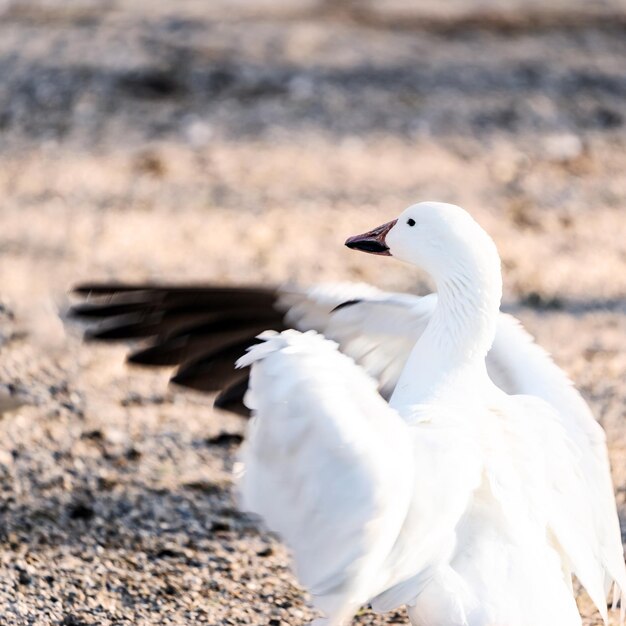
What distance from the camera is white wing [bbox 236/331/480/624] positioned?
Result: 289 cm

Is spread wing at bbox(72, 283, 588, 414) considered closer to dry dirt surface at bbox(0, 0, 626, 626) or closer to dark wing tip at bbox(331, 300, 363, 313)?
dark wing tip at bbox(331, 300, 363, 313)

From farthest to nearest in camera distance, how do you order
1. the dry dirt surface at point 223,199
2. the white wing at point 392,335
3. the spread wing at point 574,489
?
1. the dry dirt surface at point 223,199
2. the white wing at point 392,335
3. the spread wing at point 574,489

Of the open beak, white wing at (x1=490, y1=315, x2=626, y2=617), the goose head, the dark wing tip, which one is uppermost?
the goose head

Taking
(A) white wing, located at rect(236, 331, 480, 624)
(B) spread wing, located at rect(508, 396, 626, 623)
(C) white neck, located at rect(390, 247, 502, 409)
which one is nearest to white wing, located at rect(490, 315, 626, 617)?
(B) spread wing, located at rect(508, 396, 626, 623)

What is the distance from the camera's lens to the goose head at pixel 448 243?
349 centimetres

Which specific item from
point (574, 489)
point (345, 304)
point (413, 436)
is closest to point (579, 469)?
point (574, 489)

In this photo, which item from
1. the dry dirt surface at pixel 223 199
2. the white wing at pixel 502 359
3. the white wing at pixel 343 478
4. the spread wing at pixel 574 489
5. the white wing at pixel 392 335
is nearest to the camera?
the white wing at pixel 343 478

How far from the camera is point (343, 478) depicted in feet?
9.51

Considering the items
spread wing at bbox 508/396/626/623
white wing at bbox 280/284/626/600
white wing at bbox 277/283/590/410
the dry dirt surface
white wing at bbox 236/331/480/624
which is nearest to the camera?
white wing at bbox 236/331/480/624

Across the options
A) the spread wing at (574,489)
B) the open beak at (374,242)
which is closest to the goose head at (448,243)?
the open beak at (374,242)

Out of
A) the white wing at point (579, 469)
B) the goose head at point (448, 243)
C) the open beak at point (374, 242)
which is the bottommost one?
the white wing at point (579, 469)

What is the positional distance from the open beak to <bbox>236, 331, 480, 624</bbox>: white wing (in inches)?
29.0

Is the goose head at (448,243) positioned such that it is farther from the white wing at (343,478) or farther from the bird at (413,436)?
the white wing at (343,478)

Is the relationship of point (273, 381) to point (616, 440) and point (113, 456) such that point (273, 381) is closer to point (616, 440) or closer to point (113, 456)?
point (113, 456)
